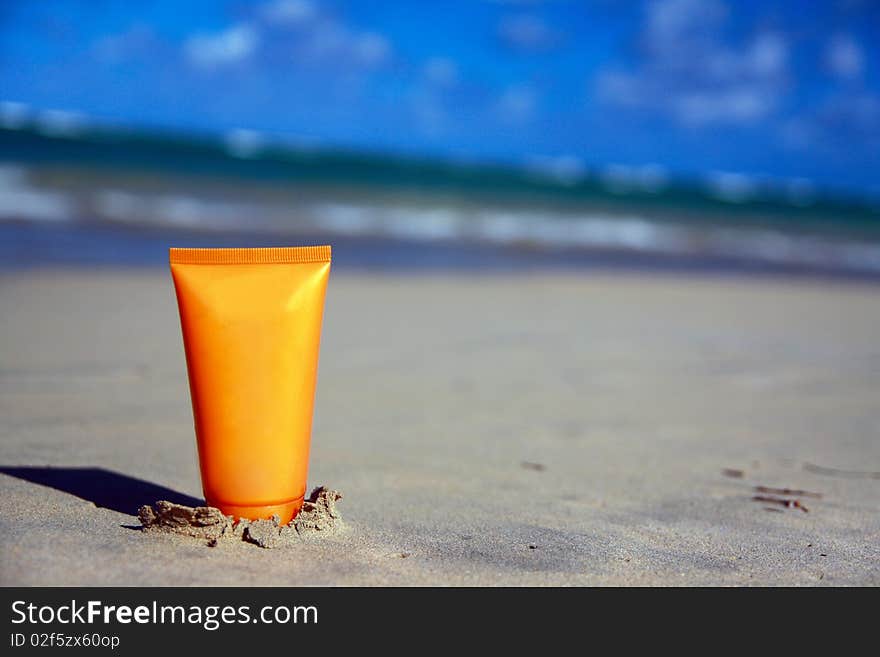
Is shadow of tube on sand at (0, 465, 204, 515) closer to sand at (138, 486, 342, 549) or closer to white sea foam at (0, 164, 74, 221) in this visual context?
sand at (138, 486, 342, 549)

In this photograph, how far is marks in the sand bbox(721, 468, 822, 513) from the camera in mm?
2407

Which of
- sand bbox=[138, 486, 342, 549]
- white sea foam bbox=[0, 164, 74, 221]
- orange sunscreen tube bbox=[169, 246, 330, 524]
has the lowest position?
sand bbox=[138, 486, 342, 549]

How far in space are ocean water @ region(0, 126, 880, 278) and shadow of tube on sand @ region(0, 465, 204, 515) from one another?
17.6ft

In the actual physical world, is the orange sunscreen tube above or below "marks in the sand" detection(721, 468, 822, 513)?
above

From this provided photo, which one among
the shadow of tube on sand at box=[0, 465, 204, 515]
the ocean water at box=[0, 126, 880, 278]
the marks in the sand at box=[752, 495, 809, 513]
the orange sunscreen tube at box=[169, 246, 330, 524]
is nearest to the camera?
the orange sunscreen tube at box=[169, 246, 330, 524]

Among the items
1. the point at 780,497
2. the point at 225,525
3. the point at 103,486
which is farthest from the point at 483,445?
the point at 225,525

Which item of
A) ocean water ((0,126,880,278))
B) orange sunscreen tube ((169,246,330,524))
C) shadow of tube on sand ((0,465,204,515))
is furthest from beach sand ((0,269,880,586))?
ocean water ((0,126,880,278))

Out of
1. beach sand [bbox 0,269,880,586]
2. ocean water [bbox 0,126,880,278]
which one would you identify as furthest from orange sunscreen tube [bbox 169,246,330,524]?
ocean water [bbox 0,126,880,278]

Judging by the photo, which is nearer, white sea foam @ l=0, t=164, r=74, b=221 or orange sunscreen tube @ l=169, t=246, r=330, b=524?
orange sunscreen tube @ l=169, t=246, r=330, b=524

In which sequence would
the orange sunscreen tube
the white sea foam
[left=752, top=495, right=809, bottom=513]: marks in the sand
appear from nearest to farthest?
the orange sunscreen tube → [left=752, top=495, right=809, bottom=513]: marks in the sand → the white sea foam

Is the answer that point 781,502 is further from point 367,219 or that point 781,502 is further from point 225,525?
point 367,219
